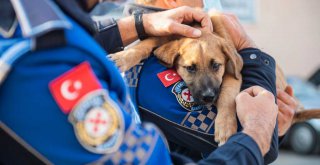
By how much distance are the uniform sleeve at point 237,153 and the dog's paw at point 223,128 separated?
A: 49cm

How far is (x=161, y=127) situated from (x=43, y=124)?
3.11 feet

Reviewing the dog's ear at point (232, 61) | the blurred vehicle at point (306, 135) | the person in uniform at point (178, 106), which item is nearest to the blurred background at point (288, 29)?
the blurred vehicle at point (306, 135)

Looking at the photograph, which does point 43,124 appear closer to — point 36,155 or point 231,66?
point 36,155

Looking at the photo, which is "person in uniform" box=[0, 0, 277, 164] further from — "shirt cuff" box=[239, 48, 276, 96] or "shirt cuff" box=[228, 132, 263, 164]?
"shirt cuff" box=[239, 48, 276, 96]

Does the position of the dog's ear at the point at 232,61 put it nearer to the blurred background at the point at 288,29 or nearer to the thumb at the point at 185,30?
the thumb at the point at 185,30

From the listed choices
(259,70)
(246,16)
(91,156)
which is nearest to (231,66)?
(259,70)

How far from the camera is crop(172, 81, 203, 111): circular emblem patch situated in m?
1.90

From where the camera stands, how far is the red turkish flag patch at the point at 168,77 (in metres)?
1.93

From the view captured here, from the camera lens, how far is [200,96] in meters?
2.05

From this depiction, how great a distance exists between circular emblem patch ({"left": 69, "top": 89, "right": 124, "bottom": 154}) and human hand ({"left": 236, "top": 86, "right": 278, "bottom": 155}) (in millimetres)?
515

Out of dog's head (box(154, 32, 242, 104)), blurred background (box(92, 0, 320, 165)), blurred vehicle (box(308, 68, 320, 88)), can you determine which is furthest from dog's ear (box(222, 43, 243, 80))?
blurred background (box(92, 0, 320, 165))

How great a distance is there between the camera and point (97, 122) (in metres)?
1.01

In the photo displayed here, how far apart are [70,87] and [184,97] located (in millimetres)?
975

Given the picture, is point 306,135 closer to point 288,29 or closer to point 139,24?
point 288,29
